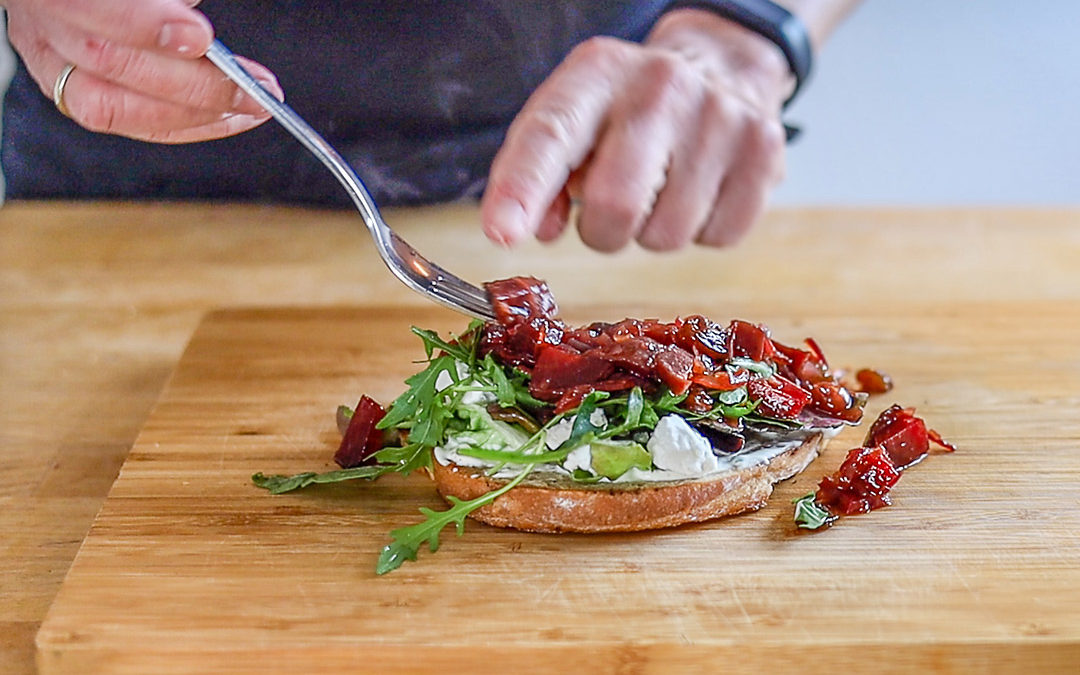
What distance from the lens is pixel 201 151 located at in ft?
14.7

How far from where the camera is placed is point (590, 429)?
8.79ft

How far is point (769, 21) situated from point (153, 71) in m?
1.72

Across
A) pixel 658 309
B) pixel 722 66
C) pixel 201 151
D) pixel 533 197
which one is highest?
pixel 722 66

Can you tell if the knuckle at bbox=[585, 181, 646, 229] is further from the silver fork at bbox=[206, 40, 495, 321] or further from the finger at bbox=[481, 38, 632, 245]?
the silver fork at bbox=[206, 40, 495, 321]

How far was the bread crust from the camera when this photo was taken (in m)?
2.69

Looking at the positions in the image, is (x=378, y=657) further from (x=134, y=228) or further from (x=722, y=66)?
(x=134, y=228)

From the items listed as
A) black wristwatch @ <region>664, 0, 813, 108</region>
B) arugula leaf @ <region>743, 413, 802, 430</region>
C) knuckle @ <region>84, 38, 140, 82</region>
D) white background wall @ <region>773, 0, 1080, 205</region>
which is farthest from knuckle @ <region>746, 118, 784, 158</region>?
white background wall @ <region>773, 0, 1080, 205</region>

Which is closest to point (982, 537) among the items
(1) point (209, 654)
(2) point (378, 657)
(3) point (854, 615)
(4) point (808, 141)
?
(3) point (854, 615)

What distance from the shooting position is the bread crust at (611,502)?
8.82 ft

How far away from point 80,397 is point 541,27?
204 centimetres

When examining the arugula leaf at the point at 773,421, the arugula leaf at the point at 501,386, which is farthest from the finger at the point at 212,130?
the arugula leaf at the point at 773,421

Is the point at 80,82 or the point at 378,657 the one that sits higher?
the point at 80,82

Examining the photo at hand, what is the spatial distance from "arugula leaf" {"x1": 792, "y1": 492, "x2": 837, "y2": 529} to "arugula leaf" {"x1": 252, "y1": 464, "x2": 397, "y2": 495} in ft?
3.25

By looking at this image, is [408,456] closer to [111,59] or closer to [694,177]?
[694,177]
